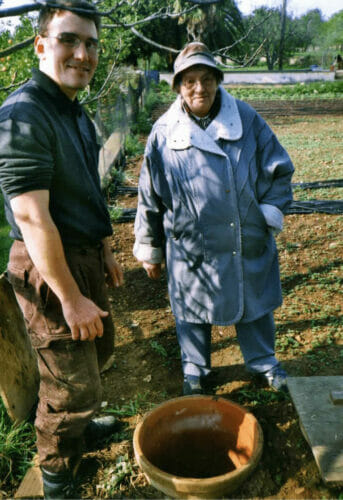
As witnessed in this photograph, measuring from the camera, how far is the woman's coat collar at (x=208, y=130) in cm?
248

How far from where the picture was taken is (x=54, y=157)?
5.90 ft

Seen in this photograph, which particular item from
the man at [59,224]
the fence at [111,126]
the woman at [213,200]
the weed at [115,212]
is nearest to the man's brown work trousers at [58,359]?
the man at [59,224]

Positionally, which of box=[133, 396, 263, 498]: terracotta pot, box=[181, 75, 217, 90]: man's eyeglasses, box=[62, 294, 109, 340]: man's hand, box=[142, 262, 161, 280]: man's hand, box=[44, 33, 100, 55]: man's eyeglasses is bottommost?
box=[133, 396, 263, 498]: terracotta pot

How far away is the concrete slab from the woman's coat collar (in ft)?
4.57

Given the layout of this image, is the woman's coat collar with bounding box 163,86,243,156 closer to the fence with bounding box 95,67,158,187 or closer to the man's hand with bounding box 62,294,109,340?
the man's hand with bounding box 62,294,109,340

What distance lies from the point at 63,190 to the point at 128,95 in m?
10.2

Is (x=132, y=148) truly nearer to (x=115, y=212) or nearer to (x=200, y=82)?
(x=115, y=212)

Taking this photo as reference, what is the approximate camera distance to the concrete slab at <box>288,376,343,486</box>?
209 centimetres

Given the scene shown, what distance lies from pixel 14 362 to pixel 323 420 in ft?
5.69

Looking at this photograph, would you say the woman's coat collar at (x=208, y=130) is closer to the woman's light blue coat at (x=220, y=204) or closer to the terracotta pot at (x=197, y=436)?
the woman's light blue coat at (x=220, y=204)

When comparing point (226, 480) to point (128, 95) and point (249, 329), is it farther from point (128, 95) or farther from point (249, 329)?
point (128, 95)

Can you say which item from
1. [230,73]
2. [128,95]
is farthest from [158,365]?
[230,73]

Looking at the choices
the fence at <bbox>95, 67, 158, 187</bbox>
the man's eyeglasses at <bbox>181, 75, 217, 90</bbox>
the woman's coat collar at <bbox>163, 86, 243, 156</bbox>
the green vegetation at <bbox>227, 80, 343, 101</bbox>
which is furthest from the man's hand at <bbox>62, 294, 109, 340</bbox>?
the green vegetation at <bbox>227, 80, 343, 101</bbox>

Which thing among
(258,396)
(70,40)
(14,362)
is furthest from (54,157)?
(258,396)
